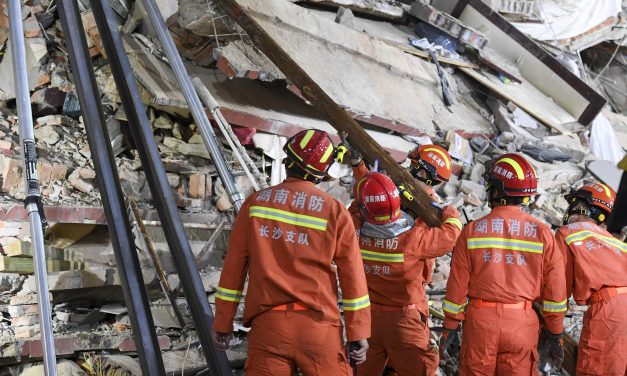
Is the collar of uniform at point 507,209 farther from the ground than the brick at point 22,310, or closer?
farther from the ground

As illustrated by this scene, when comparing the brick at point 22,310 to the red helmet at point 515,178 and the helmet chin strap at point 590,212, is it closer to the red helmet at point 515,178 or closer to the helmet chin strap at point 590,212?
the red helmet at point 515,178

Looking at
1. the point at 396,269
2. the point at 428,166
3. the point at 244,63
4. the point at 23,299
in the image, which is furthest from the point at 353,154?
the point at 23,299

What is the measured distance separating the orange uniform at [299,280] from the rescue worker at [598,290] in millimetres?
1744

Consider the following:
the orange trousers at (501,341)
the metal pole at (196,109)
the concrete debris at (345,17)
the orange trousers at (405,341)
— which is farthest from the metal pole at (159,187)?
the concrete debris at (345,17)

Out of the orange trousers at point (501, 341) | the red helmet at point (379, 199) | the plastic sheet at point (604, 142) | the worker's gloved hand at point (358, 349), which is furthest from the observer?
the plastic sheet at point (604, 142)

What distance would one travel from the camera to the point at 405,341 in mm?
4715

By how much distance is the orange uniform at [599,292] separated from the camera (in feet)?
15.0

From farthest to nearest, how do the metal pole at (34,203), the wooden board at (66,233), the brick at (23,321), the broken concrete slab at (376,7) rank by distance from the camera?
the broken concrete slab at (376,7) < the wooden board at (66,233) < the brick at (23,321) < the metal pole at (34,203)

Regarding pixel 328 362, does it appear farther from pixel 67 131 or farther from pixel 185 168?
pixel 67 131

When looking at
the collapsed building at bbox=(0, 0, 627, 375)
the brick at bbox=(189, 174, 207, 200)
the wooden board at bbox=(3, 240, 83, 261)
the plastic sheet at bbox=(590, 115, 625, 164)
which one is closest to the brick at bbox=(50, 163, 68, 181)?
the collapsed building at bbox=(0, 0, 627, 375)

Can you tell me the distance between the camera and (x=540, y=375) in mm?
4785

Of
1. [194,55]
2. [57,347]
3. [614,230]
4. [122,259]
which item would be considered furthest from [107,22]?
[614,230]

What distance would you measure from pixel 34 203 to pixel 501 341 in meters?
3.13

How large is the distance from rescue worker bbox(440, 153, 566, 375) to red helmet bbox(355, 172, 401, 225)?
20.2 inches
